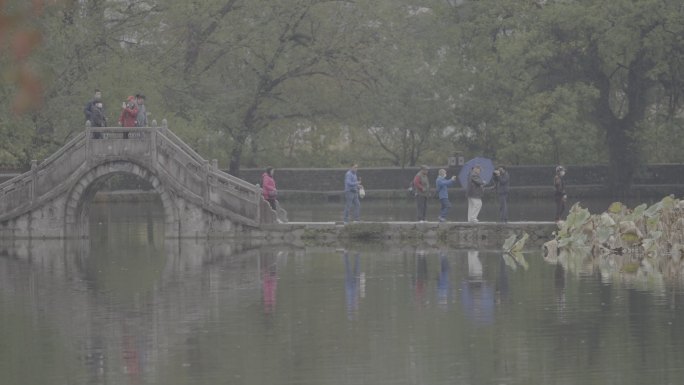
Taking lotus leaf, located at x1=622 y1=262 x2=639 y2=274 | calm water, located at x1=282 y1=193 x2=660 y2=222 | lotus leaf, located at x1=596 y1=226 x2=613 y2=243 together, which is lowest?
lotus leaf, located at x1=622 y1=262 x2=639 y2=274

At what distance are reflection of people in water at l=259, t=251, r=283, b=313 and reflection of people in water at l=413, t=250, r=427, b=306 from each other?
2.42 metres

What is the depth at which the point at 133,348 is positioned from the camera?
69.3 feet

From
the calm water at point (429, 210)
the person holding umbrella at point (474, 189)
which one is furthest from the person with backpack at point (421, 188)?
the calm water at point (429, 210)

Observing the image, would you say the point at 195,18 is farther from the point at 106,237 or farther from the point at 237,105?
the point at 106,237

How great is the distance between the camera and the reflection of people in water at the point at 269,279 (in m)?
26.1

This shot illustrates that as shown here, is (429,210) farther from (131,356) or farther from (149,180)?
(131,356)

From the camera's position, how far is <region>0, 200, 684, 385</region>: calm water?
18.9 meters

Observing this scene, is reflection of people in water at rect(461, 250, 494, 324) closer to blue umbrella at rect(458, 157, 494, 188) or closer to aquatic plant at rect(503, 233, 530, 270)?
aquatic plant at rect(503, 233, 530, 270)

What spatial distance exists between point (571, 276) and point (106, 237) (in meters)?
18.4

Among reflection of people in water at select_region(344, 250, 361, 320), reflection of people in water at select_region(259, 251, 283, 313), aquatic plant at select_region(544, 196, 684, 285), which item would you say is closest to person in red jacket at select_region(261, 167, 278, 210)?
reflection of people in water at select_region(259, 251, 283, 313)

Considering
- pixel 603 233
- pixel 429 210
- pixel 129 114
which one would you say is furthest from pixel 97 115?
pixel 429 210

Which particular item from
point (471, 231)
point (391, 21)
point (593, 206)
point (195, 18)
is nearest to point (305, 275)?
point (471, 231)

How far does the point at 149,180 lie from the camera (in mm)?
42156

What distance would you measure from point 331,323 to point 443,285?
5895 millimetres
